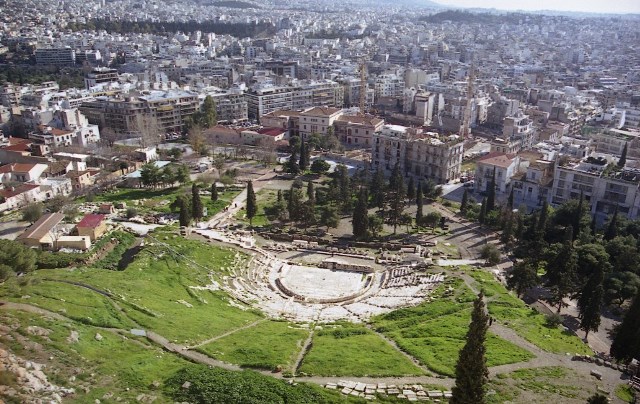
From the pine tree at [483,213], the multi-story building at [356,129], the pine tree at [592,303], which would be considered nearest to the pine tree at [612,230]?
the pine tree at [483,213]

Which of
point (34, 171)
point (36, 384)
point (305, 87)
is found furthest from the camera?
point (305, 87)

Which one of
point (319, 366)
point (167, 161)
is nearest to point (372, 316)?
point (319, 366)

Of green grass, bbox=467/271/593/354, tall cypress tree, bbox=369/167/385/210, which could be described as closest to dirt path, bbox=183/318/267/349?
green grass, bbox=467/271/593/354

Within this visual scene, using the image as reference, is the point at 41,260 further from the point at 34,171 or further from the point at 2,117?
the point at 2,117

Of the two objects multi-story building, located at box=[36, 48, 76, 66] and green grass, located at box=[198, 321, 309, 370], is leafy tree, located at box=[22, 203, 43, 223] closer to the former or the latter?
green grass, located at box=[198, 321, 309, 370]

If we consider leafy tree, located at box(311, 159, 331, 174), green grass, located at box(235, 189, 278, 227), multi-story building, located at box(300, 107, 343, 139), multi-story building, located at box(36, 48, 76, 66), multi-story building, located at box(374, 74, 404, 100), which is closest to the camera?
green grass, located at box(235, 189, 278, 227)

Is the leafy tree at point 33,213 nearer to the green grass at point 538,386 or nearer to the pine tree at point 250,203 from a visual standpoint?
the pine tree at point 250,203
